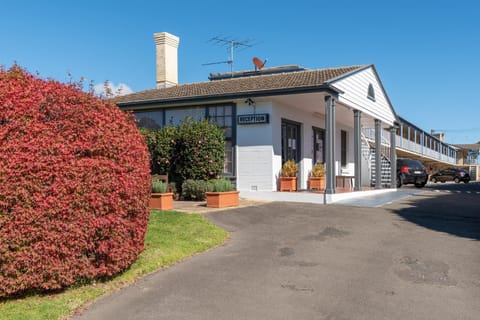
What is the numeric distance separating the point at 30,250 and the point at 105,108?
1874mm

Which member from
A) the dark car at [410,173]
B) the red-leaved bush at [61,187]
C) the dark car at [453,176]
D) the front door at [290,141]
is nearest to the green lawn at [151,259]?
the red-leaved bush at [61,187]

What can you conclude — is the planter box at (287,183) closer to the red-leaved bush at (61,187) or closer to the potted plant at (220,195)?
the potted plant at (220,195)

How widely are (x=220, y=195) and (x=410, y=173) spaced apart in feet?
52.1

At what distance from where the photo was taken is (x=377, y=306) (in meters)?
4.50

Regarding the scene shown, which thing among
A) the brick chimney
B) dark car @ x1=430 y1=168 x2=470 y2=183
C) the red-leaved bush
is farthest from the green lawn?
dark car @ x1=430 y1=168 x2=470 y2=183

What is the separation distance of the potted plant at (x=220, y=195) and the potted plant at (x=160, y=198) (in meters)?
1.13

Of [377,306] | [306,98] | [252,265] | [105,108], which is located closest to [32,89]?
[105,108]

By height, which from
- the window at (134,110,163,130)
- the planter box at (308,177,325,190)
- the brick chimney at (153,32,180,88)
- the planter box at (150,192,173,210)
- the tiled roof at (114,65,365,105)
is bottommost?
the planter box at (150,192,173,210)

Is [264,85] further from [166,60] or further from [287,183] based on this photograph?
[166,60]

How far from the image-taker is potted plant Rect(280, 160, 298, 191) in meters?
15.1

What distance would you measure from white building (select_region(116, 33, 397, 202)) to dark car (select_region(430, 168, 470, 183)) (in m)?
26.2

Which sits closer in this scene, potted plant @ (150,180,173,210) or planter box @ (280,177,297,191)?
potted plant @ (150,180,173,210)

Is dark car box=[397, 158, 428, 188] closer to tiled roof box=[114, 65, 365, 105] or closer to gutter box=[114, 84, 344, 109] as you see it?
tiled roof box=[114, 65, 365, 105]

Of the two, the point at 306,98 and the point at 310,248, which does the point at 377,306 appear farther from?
the point at 306,98
